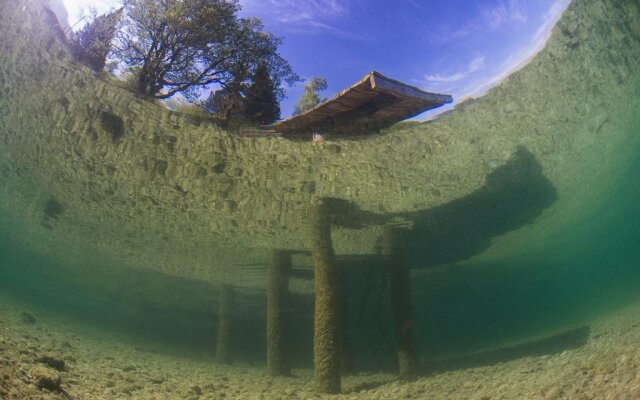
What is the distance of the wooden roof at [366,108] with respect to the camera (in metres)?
5.78

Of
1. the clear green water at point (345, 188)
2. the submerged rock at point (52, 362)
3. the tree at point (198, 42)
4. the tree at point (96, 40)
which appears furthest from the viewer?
the clear green water at point (345, 188)

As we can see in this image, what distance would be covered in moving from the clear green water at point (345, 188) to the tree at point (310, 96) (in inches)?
87.8

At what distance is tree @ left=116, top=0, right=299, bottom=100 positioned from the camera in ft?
16.7

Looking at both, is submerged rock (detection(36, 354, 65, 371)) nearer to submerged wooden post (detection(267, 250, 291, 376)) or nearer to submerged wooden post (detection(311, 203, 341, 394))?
submerged wooden post (detection(311, 203, 341, 394))

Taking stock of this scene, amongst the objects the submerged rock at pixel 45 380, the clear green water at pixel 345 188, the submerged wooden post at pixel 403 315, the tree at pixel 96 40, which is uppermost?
the clear green water at pixel 345 188

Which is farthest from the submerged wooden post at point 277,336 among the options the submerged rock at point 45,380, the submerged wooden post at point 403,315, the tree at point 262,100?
the submerged rock at point 45,380

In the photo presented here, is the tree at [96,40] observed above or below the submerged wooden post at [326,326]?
above

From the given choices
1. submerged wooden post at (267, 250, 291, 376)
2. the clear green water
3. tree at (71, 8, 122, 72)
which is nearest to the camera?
tree at (71, 8, 122, 72)

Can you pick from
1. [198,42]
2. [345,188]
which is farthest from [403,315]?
[198,42]

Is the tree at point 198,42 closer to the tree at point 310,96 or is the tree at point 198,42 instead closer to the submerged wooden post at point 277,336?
the tree at point 310,96

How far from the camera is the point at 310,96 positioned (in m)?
5.91

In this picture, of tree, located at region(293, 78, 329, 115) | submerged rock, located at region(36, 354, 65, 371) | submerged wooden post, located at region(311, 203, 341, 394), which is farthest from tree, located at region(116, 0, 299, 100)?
submerged rock, located at region(36, 354, 65, 371)

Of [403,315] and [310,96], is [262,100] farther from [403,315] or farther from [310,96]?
[403,315]

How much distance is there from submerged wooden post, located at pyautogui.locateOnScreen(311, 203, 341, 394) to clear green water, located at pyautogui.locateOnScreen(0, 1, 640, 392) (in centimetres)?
328
